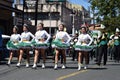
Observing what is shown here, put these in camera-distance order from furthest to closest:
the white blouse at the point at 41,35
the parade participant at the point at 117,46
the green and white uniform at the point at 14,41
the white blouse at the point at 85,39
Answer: the parade participant at the point at 117,46, the green and white uniform at the point at 14,41, the white blouse at the point at 41,35, the white blouse at the point at 85,39

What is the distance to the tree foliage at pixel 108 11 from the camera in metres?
43.3

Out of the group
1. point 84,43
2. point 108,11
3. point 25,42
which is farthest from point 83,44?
→ point 108,11

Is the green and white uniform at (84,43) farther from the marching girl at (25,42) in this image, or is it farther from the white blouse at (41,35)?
the marching girl at (25,42)

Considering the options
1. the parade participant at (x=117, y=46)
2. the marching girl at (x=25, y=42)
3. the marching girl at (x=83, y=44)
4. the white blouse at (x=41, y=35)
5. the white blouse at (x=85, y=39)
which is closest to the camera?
the marching girl at (x=83, y=44)

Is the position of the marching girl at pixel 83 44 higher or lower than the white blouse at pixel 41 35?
lower

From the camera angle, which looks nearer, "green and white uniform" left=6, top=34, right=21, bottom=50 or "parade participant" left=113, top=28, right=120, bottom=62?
"green and white uniform" left=6, top=34, right=21, bottom=50

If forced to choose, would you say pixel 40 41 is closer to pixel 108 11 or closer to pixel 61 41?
pixel 61 41

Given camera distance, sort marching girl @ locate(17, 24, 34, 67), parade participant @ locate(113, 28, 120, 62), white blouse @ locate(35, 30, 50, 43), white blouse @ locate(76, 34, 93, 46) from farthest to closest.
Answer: parade participant @ locate(113, 28, 120, 62) → marching girl @ locate(17, 24, 34, 67) → white blouse @ locate(35, 30, 50, 43) → white blouse @ locate(76, 34, 93, 46)

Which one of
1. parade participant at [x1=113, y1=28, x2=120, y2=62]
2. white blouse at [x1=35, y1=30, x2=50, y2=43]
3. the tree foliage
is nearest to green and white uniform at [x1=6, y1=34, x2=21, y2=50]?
white blouse at [x1=35, y1=30, x2=50, y2=43]

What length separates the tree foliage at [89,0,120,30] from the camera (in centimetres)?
4331

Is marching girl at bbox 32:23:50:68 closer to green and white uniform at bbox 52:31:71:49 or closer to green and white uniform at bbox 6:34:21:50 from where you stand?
green and white uniform at bbox 52:31:71:49

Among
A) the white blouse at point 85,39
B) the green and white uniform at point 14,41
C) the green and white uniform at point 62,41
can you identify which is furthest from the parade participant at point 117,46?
the green and white uniform at point 62,41

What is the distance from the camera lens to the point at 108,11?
43.9 metres

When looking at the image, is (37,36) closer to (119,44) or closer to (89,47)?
(89,47)
